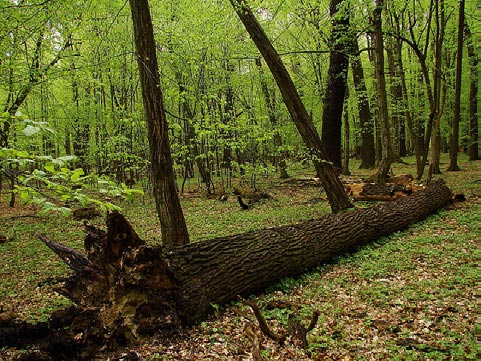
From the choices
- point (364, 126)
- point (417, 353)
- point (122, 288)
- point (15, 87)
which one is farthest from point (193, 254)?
point (364, 126)

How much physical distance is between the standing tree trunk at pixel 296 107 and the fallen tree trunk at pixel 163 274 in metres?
2.86

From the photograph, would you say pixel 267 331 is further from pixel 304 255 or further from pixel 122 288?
pixel 304 255

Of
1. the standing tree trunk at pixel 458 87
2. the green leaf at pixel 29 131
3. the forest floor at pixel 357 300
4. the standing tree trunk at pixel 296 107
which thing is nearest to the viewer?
the green leaf at pixel 29 131

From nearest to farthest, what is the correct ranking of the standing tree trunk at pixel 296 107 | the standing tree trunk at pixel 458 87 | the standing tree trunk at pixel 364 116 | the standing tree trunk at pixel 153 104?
the standing tree trunk at pixel 153 104 → the standing tree trunk at pixel 296 107 → the standing tree trunk at pixel 458 87 → the standing tree trunk at pixel 364 116

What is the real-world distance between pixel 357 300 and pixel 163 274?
2.33m

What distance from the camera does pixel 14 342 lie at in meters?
3.38

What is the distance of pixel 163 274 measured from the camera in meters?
3.47

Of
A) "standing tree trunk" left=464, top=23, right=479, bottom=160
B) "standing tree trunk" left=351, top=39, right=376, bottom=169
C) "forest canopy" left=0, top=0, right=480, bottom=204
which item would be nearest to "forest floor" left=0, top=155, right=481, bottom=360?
"forest canopy" left=0, top=0, right=480, bottom=204

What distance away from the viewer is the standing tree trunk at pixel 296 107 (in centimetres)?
712

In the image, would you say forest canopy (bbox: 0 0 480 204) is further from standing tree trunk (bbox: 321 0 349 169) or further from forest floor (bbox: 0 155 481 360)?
forest floor (bbox: 0 155 481 360)

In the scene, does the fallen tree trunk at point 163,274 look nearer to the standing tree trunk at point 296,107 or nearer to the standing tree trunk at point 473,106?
the standing tree trunk at point 296,107

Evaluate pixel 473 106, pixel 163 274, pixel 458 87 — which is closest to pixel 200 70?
pixel 458 87

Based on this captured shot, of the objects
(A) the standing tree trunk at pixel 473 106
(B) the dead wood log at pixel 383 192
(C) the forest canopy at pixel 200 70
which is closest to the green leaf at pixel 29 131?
(C) the forest canopy at pixel 200 70

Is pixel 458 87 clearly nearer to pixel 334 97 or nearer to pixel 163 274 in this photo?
pixel 334 97
